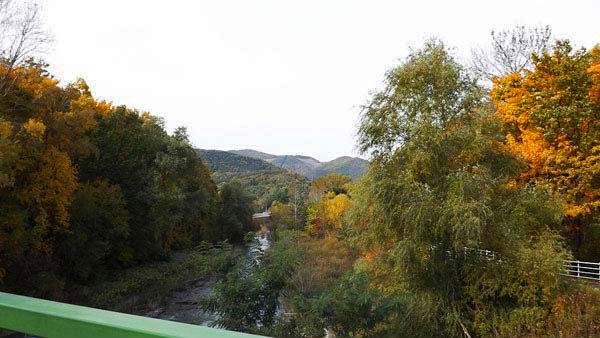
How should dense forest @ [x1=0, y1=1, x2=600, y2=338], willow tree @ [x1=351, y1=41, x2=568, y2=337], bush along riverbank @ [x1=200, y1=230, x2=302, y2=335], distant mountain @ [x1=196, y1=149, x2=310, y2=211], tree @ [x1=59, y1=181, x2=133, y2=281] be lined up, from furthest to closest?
distant mountain @ [x1=196, y1=149, x2=310, y2=211]
tree @ [x1=59, y1=181, x2=133, y2=281]
willow tree @ [x1=351, y1=41, x2=568, y2=337]
dense forest @ [x1=0, y1=1, x2=600, y2=338]
bush along riverbank @ [x1=200, y1=230, x2=302, y2=335]

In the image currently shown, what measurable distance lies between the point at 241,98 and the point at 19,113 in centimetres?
1380

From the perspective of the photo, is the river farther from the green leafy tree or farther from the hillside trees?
the green leafy tree

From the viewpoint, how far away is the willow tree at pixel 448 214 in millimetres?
9781

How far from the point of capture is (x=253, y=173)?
71.5 m

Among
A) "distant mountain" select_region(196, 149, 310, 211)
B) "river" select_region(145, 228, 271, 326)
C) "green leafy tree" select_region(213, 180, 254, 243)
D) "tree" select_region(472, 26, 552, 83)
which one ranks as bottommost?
"river" select_region(145, 228, 271, 326)

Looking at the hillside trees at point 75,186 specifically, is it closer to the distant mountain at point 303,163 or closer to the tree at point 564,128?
the tree at point 564,128

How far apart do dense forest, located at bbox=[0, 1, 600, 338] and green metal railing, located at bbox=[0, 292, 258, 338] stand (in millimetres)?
6962

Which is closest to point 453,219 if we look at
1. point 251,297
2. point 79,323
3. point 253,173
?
point 251,297

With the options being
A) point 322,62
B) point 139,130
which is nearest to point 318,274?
point 322,62

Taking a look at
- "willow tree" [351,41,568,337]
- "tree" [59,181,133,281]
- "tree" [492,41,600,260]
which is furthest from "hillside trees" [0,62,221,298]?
"tree" [492,41,600,260]

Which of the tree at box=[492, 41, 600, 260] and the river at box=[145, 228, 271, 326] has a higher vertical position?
the tree at box=[492, 41, 600, 260]

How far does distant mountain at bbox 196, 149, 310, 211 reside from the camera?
59834 mm

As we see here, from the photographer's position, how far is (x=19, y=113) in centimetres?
1441

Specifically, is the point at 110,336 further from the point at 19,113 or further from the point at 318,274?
the point at 19,113
